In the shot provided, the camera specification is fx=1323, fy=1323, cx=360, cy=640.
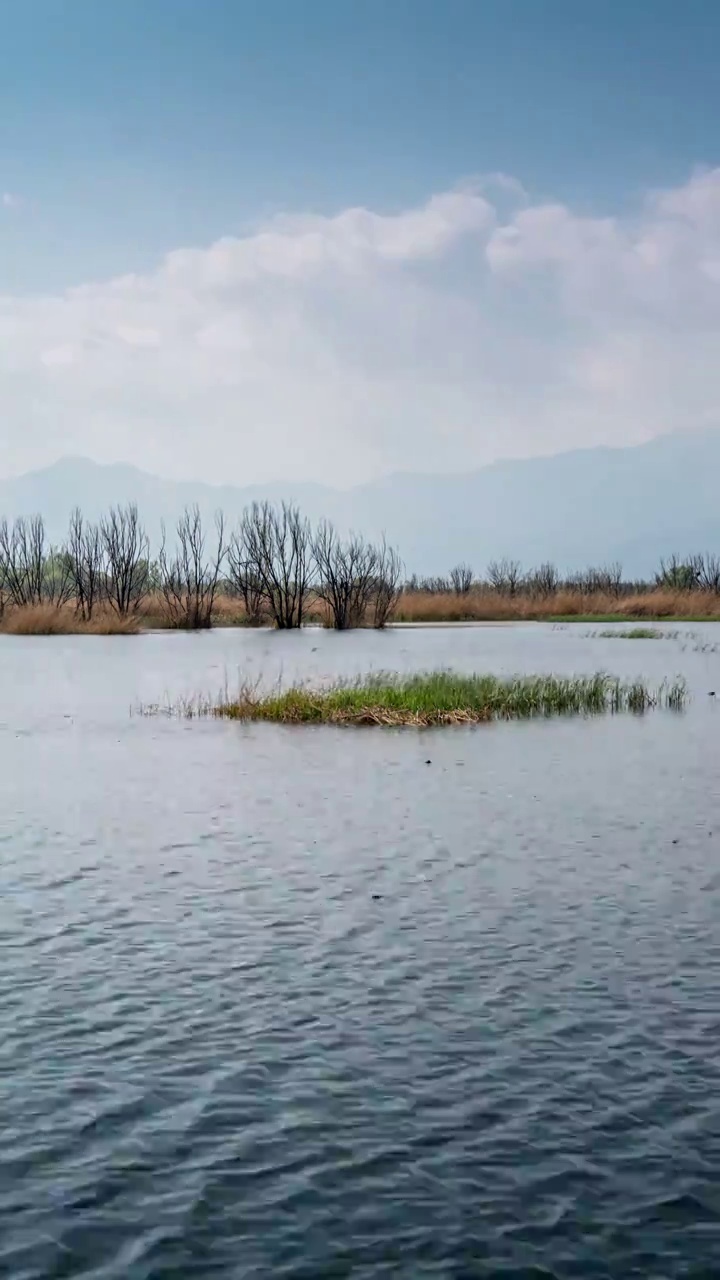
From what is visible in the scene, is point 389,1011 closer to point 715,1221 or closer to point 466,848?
point 715,1221

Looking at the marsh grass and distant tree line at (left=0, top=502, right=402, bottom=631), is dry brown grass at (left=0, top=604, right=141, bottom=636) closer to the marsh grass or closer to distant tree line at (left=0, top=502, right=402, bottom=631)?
distant tree line at (left=0, top=502, right=402, bottom=631)

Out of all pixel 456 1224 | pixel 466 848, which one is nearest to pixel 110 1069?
pixel 456 1224

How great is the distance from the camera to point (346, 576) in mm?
70750

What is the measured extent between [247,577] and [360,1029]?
2629 inches

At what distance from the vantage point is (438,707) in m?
25.9

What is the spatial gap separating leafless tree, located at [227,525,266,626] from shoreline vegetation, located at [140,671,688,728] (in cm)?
4346

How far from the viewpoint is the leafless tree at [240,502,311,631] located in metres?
72.8

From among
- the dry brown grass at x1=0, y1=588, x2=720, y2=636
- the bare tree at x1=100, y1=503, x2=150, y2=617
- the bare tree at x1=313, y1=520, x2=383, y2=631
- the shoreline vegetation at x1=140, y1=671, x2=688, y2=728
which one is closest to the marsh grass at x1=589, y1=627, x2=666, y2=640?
the dry brown grass at x1=0, y1=588, x2=720, y2=636

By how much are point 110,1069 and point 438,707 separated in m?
18.6

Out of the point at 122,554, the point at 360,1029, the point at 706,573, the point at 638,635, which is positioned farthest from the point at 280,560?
the point at 360,1029

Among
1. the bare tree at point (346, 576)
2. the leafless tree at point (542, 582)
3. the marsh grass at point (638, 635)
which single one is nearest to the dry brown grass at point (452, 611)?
the bare tree at point (346, 576)

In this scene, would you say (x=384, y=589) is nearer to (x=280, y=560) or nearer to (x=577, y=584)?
(x=280, y=560)

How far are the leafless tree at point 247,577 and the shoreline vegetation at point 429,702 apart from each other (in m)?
43.5

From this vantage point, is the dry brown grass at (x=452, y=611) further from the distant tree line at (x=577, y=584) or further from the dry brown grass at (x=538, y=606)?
the distant tree line at (x=577, y=584)
